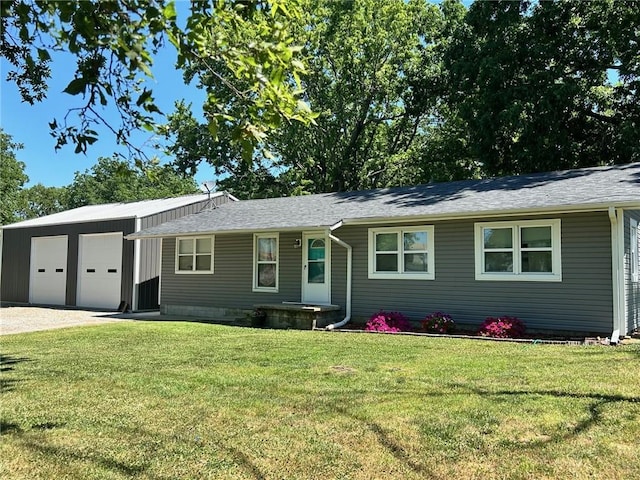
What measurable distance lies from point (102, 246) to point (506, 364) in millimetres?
15151

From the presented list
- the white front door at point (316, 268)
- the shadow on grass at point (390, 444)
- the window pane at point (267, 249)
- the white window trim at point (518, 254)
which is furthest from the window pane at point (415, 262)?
the shadow on grass at point (390, 444)

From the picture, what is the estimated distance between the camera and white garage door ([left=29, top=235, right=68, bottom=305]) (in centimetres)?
1900

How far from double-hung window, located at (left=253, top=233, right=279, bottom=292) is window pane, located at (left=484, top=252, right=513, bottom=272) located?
546 cm

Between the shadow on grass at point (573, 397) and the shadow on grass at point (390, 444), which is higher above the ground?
the shadow on grass at point (573, 397)

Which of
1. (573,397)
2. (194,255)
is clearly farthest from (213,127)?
(194,255)

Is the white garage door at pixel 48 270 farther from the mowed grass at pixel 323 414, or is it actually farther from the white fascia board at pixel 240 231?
the mowed grass at pixel 323 414

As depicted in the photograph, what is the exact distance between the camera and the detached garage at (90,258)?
55.6 ft

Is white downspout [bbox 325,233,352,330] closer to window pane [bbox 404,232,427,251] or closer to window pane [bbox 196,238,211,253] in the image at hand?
window pane [bbox 404,232,427,251]

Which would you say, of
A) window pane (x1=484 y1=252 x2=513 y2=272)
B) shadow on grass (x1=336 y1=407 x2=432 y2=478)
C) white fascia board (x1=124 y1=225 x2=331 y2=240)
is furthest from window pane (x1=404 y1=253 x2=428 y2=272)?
shadow on grass (x1=336 y1=407 x2=432 y2=478)

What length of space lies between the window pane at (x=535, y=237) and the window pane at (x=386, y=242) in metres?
2.79

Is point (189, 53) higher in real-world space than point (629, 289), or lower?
higher

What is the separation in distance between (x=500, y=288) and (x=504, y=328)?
104cm

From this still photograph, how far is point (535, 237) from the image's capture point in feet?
32.7

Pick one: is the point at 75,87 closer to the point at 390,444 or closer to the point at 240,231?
the point at 390,444
